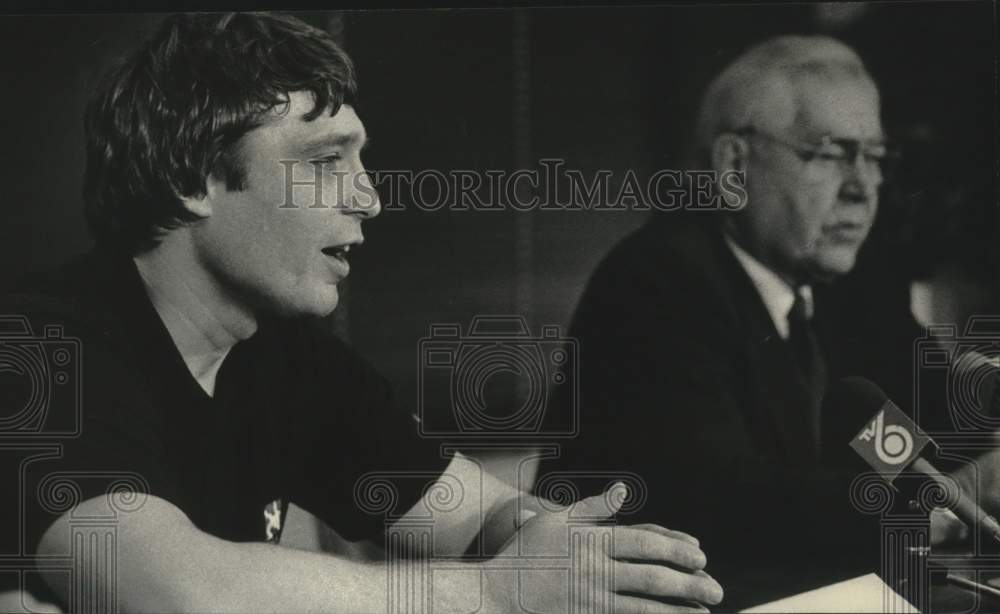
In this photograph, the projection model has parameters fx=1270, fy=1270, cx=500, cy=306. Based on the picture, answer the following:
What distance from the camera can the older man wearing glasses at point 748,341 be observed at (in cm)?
390

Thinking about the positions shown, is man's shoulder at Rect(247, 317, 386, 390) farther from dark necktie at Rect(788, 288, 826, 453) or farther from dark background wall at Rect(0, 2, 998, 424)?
dark necktie at Rect(788, 288, 826, 453)

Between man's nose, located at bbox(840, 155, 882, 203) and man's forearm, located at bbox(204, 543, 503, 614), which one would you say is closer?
man's forearm, located at bbox(204, 543, 503, 614)

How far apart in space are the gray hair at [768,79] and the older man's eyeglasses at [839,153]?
0.05 m

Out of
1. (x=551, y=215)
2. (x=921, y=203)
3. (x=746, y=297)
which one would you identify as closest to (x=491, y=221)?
(x=551, y=215)

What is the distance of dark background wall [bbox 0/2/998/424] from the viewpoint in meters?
3.92

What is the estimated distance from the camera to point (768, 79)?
12.8 feet

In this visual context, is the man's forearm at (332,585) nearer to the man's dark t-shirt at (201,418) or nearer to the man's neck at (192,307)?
the man's dark t-shirt at (201,418)

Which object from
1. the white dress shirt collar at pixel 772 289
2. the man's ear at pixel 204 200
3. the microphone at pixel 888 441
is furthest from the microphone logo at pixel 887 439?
the man's ear at pixel 204 200

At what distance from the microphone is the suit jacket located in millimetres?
60

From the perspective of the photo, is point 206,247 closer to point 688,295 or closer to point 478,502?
point 478,502

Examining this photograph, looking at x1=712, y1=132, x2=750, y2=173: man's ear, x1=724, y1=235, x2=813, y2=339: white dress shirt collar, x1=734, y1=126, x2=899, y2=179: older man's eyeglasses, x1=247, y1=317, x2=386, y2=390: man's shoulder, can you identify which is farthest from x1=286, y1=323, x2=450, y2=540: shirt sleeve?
x1=734, y1=126, x2=899, y2=179: older man's eyeglasses

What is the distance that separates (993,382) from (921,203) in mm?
608

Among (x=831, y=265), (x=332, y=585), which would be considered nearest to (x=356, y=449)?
(x=332, y=585)

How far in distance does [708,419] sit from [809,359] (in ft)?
1.20
